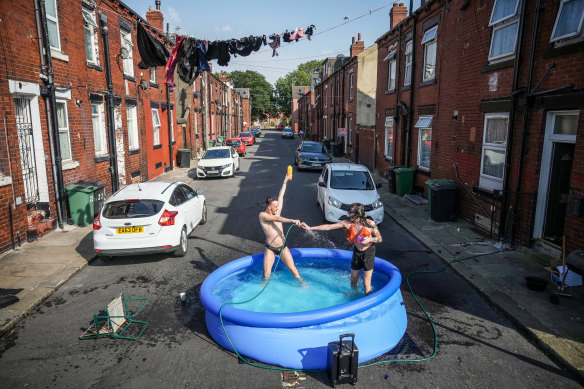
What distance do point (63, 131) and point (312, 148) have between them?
1639cm

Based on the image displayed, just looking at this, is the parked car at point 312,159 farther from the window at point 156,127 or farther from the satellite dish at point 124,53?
the satellite dish at point 124,53

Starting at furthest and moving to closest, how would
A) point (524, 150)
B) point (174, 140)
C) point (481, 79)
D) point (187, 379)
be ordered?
point (174, 140) < point (481, 79) < point (524, 150) < point (187, 379)

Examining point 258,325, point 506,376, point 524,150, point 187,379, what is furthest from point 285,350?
point 524,150

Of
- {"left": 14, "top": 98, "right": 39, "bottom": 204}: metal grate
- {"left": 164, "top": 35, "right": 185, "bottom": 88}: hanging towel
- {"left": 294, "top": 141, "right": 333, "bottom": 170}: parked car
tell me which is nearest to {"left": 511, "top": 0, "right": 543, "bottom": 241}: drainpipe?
{"left": 164, "top": 35, "right": 185, "bottom": 88}: hanging towel

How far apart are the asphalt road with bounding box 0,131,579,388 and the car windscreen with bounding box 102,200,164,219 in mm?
1146

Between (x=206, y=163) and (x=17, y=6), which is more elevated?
(x=17, y=6)

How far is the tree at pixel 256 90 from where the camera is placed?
4006 inches

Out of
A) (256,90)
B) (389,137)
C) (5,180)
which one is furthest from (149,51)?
(256,90)

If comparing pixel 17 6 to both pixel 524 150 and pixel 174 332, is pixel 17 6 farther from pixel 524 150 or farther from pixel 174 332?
pixel 524 150

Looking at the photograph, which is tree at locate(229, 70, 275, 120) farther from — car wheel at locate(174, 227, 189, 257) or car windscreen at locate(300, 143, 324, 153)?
car wheel at locate(174, 227, 189, 257)

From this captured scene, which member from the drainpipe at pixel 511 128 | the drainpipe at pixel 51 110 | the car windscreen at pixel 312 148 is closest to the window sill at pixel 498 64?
the drainpipe at pixel 511 128

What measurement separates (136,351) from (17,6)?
359 inches

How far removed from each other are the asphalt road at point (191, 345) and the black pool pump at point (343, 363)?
210 millimetres

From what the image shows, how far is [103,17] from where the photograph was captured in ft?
47.3
